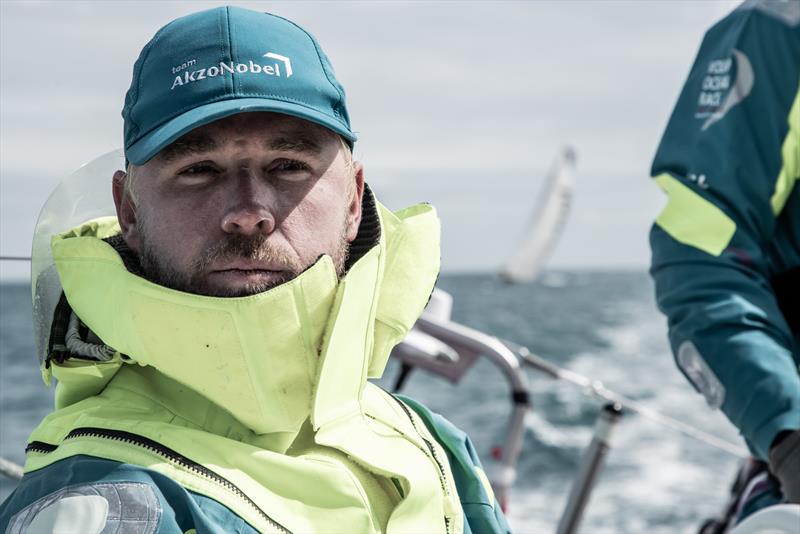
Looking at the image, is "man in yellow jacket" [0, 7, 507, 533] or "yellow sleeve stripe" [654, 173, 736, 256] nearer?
"man in yellow jacket" [0, 7, 507, 533]

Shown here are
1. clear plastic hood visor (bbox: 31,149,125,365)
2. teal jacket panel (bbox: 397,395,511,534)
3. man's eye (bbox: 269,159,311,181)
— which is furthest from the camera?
teal jacket panel (bbox: 397,395,511,534)

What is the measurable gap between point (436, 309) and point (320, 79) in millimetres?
1451

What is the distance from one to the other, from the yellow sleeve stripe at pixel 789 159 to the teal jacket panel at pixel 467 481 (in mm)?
848

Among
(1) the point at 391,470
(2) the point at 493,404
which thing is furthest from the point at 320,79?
(2) the point at 493,404

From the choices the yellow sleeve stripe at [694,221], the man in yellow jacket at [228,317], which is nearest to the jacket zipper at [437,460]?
the man in yellow jacket at [228,317]

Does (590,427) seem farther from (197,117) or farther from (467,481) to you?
(197,117)

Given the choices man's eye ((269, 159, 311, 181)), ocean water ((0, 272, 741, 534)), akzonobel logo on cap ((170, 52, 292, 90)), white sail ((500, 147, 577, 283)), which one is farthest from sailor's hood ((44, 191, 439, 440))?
white sail ((500, 147, 577, 283))

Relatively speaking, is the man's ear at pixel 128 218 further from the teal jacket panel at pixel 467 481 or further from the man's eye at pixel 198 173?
the teal jacket panel at pixel 467 481

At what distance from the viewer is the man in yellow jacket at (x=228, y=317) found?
120 centimetres

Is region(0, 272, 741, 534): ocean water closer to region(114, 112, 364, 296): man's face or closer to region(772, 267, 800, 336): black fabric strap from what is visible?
region(772, 267, 800, 336): black fabric strap

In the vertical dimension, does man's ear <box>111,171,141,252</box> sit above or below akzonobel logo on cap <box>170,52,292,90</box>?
below

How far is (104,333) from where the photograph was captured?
1.28 meters

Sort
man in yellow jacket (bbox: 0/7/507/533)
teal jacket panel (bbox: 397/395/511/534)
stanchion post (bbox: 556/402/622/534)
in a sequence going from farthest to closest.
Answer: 1. stanchion post (bbox: 556/402/622/534)
2. teal jacket panel (bbox: 397/395/511/534)
3. man in yellow jacket (bbox: 0/7/507/533)

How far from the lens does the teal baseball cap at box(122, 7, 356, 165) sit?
1.27m
